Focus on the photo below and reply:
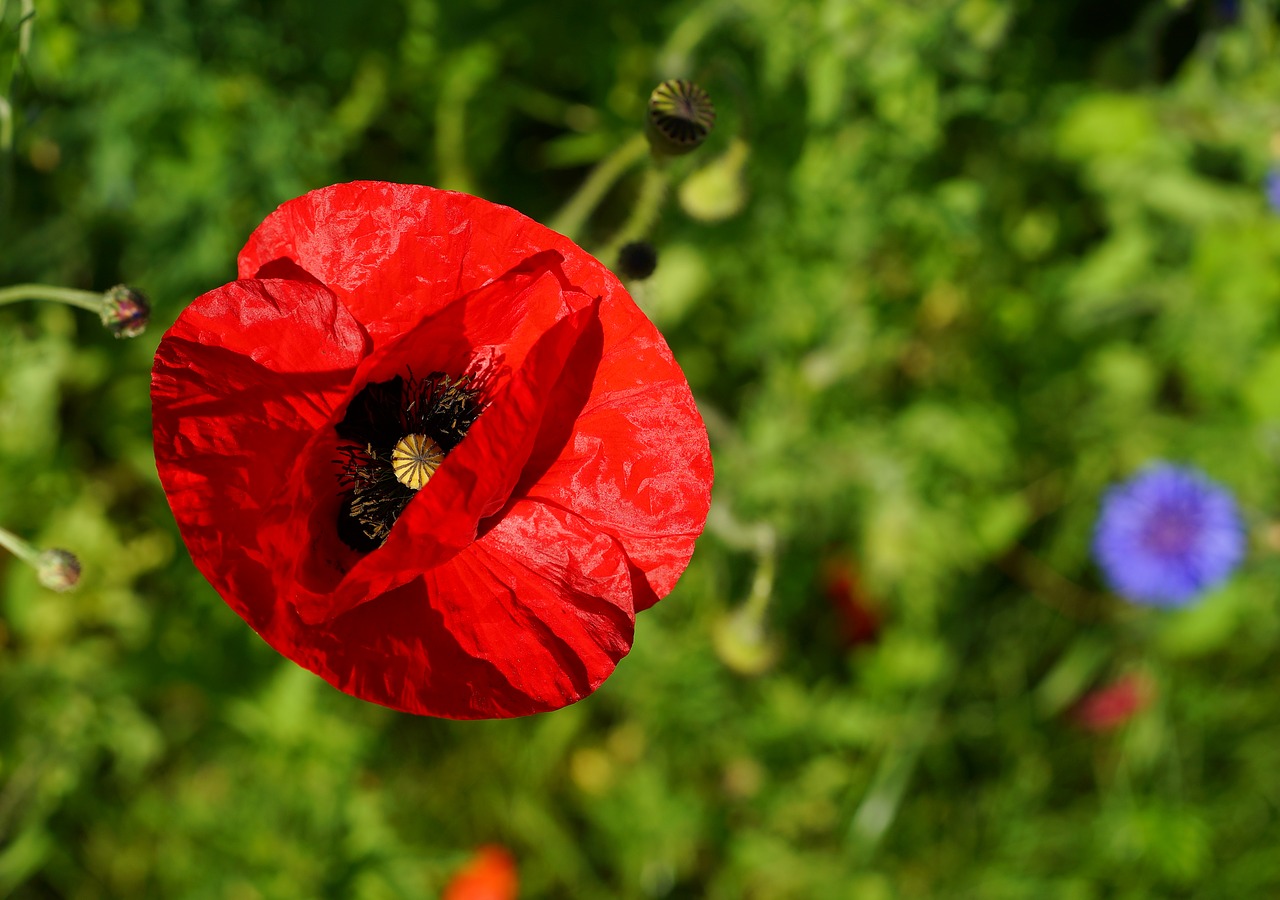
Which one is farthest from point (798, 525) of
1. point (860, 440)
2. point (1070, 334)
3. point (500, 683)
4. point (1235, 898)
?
point (1235, 898)

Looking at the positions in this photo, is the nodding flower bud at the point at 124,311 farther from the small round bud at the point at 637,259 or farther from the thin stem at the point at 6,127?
the small round bud at the point at 637,259

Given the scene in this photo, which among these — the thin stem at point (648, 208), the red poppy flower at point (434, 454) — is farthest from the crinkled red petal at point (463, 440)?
the thin stem at point (648, 208)

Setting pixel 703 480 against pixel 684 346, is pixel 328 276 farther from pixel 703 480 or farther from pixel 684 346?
pixel 684 346

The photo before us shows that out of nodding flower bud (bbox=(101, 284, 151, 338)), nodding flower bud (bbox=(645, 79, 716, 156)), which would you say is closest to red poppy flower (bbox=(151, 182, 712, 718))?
nodding flower bud (bbox=(101, 284, 151, 338))

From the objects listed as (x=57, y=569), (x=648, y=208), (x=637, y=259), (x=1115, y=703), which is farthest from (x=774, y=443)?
(x=57, y=569)

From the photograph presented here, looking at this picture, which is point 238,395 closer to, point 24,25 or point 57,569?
point 57,569

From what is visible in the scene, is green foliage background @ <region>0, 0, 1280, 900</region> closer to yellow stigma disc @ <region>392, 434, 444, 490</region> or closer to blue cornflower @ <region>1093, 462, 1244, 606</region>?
blue cornflower @ <region>1093, 462, 1244, 606</region>

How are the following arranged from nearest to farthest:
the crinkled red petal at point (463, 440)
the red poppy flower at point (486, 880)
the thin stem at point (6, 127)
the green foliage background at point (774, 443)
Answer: the crinkled red petal at point (463, 440) < the thin stem at point (6, 127) < the green foliage background at point (774, 443) < the red poppy flower at point (486, 880)
